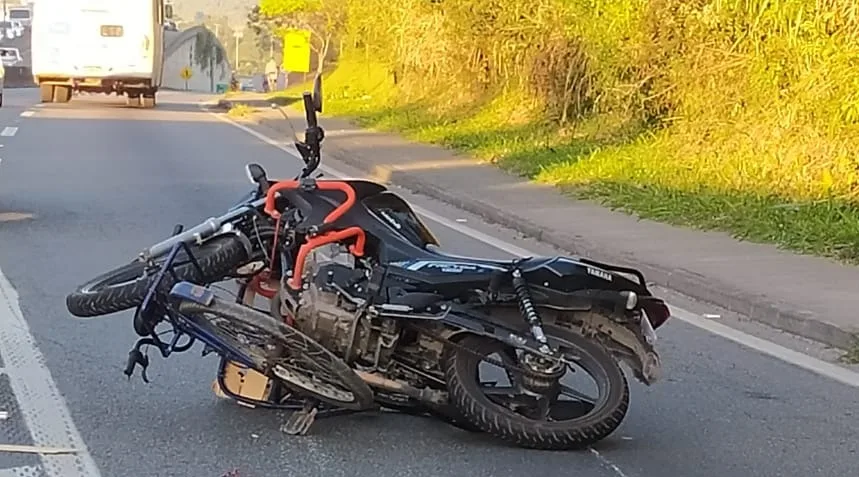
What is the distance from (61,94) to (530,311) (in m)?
35.8

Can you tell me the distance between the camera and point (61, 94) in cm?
4003

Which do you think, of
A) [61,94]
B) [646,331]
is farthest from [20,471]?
[61,94]

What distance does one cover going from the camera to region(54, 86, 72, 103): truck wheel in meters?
39.7

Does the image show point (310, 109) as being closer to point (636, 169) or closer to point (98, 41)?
point (636, 169)

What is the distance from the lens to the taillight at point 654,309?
6.49 meters

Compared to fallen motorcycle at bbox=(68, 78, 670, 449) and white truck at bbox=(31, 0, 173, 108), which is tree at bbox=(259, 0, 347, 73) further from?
fallen motorcycle at bbox=(68, 78, 670, 449)

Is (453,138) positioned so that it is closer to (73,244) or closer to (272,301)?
(73,244)

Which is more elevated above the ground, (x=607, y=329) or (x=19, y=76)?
(x=607, y=329)

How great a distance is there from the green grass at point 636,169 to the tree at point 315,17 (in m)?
13.5

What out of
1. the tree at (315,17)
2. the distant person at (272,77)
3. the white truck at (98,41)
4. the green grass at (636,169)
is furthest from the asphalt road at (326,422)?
the distant person at (272,77)

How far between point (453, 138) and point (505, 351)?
18.2m

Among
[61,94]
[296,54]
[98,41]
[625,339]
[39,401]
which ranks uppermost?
[625,339]

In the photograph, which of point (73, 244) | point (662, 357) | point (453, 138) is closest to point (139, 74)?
point (453, 138)

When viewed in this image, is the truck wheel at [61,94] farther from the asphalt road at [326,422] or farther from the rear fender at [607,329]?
the rear fender at [607,329]
